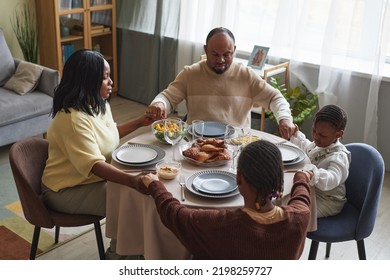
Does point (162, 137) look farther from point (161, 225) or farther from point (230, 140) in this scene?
point (161, 225)

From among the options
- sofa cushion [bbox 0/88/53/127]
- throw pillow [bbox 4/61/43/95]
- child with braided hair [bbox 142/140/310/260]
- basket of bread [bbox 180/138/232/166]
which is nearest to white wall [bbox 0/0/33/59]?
throw pillow [bbox 4/61/43/95]

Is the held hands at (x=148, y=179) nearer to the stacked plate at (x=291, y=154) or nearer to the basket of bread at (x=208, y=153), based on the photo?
the basket of bread at (x=208, y=153)

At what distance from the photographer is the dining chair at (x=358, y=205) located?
6.99ft

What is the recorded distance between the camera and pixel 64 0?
4.52 metres

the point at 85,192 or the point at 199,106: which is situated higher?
the point at 199,106

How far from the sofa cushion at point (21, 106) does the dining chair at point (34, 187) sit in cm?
146

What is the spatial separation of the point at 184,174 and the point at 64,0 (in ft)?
10.00

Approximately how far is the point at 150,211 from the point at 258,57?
7.91ft

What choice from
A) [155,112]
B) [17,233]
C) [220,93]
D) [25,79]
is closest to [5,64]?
[25,79]

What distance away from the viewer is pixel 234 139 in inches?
90.4

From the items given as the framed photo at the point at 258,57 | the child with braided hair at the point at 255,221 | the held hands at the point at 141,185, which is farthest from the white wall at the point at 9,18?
the child with braided hair at the point at 255,221

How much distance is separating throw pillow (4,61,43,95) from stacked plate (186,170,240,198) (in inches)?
93.7

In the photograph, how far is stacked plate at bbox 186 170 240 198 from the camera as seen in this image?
6.21 feet
